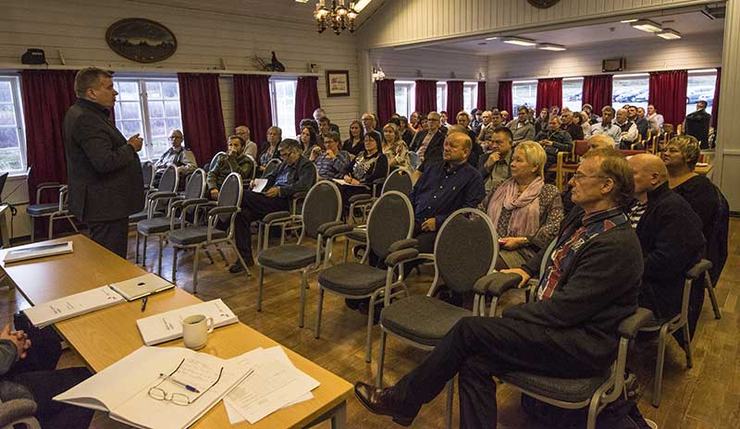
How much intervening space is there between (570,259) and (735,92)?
5.26m

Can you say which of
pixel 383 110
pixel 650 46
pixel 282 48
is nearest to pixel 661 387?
pixel 282 48

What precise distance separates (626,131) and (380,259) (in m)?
7.02

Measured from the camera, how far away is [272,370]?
1.36 metres

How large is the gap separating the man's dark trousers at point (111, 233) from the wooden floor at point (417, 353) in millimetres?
674

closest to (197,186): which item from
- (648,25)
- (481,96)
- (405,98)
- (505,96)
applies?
(405,98)

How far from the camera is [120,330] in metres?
1.65

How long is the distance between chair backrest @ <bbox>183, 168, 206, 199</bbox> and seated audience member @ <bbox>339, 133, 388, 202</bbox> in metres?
1.41

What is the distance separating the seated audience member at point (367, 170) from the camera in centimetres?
507

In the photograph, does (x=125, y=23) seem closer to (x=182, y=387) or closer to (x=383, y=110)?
(x=383, y=110)

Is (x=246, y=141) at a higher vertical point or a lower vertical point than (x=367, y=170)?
higher

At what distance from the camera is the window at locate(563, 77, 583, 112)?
506 inches

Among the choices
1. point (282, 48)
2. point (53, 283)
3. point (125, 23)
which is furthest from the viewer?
point (282, 48)

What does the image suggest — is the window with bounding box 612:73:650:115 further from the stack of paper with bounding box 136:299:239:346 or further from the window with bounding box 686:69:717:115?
the stack of paper with bounding box 136:299:239:346

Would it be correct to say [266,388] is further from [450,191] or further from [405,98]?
[405,98]
